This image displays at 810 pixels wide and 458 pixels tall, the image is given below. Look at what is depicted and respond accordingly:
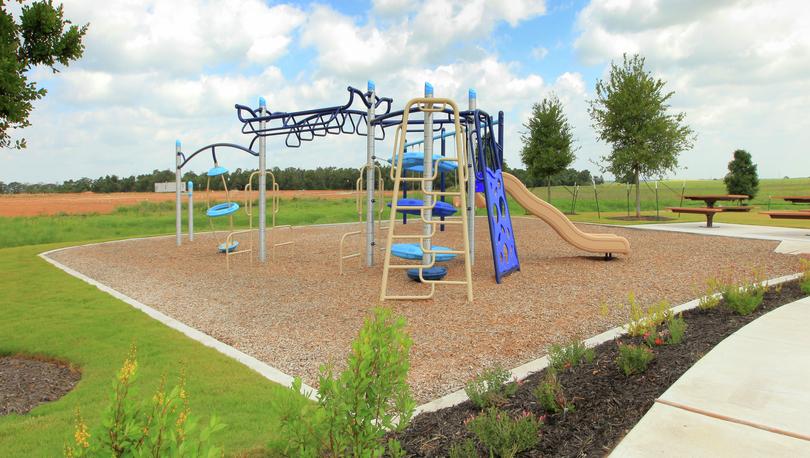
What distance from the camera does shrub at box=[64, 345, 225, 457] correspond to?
156cm

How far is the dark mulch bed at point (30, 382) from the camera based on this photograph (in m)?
4.13

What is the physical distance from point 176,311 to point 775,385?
245 inches

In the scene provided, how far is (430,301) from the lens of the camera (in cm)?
702

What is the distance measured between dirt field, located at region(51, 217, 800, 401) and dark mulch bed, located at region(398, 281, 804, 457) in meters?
0.74

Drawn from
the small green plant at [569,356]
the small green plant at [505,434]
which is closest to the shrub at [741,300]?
the small green plant at [569,356]

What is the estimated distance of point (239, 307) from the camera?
6.94 m

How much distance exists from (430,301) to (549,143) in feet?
69.0

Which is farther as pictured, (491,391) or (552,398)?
(491,391)

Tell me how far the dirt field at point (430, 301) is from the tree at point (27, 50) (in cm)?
282

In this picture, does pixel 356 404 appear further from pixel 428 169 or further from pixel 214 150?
pixel 214 150

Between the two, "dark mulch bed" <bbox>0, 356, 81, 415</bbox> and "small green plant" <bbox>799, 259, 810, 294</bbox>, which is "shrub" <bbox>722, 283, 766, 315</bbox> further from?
"dark mulch bed" <bbox>0, 356, 81, 415</bbox>

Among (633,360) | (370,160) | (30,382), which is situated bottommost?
(30,382)

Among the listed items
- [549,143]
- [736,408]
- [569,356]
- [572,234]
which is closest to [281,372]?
[569,356]

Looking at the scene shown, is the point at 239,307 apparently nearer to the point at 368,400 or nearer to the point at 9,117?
the point at 9,117
